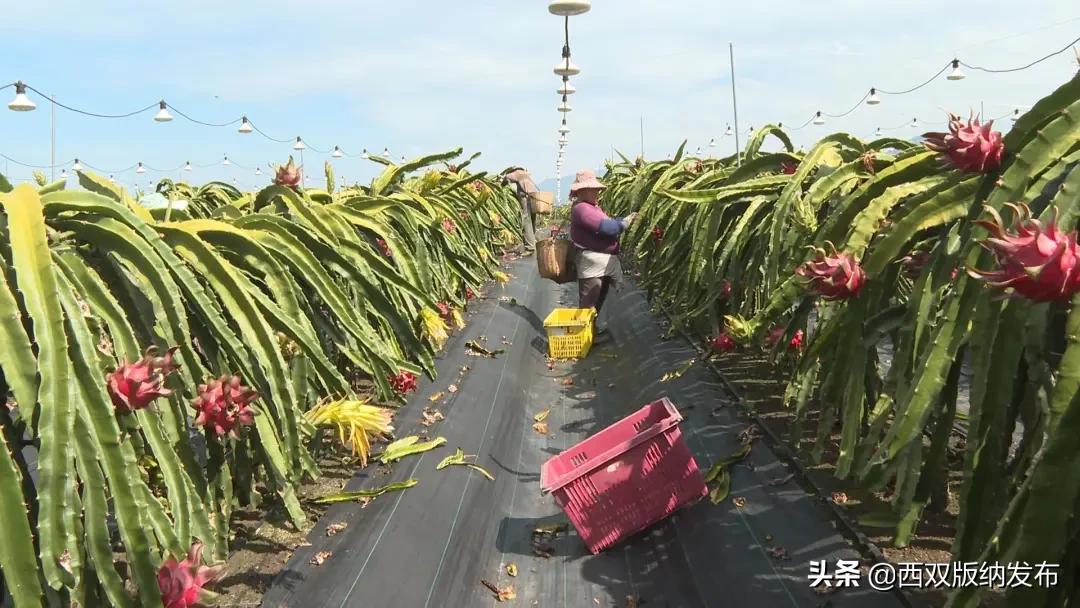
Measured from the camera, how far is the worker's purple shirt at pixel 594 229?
20.1ft

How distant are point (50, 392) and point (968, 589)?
6.37 feet

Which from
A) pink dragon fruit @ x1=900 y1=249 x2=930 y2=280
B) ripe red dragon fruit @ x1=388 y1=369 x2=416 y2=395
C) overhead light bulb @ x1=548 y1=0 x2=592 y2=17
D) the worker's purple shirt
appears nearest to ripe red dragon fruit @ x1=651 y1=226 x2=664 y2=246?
the worker's purple shirt

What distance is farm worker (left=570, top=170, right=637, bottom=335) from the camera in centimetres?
617

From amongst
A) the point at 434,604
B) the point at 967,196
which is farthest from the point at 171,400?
the point at 967,196

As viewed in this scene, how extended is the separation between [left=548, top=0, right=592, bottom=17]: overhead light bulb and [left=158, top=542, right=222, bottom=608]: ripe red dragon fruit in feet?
15.9

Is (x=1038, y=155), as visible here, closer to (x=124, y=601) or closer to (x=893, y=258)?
(x=893, y=258)

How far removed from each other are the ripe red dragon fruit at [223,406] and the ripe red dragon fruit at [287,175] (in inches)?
69.6

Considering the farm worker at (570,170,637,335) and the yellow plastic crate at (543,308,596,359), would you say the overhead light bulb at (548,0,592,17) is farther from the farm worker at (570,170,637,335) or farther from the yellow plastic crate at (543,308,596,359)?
the yellow plastic crate at (543,308,596,359)

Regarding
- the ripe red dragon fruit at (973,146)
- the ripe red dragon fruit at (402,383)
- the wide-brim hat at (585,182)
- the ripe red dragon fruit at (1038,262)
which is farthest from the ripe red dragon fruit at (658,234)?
the ripe red dragon fruit at (1038,262)

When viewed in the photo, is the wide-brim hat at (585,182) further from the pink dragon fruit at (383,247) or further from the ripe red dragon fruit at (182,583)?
the ripe red dragon fruit at (182,583)

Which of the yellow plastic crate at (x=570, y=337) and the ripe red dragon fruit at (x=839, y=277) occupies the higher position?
the ripe red dragon fruit at (x=839, y=277)

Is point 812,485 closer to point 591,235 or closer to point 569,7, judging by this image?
point 591,235

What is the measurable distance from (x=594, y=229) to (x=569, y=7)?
1736 millimetres

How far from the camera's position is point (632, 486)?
324cm
